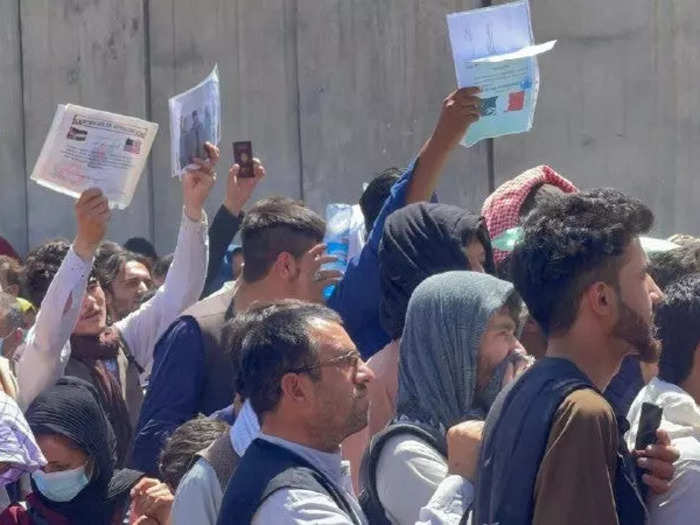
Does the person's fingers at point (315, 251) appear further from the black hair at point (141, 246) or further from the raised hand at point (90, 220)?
the black hair at point (141, 246)

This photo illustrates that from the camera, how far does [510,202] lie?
5.46 m

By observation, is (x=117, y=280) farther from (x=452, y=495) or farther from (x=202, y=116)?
(x=452, y=495)

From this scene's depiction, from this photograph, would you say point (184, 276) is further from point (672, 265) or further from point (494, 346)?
point (494, 346)

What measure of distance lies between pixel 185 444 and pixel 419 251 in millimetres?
832

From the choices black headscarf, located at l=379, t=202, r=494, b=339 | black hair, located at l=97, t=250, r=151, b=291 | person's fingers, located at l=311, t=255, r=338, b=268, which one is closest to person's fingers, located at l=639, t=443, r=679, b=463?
black headscarf, located at l=379, t=202, r=494, b=339

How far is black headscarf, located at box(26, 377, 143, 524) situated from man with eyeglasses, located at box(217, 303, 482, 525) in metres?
1.39

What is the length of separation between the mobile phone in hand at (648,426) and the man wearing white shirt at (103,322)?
2.40 meters

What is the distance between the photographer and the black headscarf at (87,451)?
5039 millimetres

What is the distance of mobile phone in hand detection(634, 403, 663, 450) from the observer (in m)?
3.32

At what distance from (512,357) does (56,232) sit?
307 inches

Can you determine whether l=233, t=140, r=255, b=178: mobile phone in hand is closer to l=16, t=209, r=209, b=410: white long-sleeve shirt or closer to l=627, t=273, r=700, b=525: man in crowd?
l=16, t=209, r=209, b=410: white long-sleeve shirt

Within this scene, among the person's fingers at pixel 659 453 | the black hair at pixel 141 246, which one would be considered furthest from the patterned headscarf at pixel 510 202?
the black hair at pixel 141 246

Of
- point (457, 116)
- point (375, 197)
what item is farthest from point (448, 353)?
point (375, 197)

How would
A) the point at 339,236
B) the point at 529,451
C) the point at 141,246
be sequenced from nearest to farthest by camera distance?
the point at 529,451, the point at 339,236, the point at 141,246
